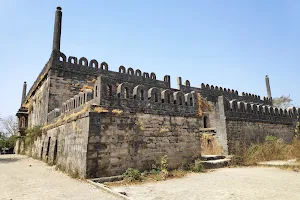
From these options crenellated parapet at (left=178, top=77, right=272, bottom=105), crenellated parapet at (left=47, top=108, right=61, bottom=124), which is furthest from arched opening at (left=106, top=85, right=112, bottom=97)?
crenellated parapet at (left=178, top=77, right=272, bottom=105)

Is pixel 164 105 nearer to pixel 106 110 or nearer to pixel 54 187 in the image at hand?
pixel 106 110

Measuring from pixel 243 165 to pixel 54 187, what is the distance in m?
8.10

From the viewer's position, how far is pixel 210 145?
12.4m

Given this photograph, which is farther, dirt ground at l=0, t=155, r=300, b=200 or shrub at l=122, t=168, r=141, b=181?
shrub at l=122, t=168, r=141, b=181

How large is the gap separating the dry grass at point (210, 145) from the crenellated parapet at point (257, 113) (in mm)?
1596

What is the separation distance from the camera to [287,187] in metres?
5.52

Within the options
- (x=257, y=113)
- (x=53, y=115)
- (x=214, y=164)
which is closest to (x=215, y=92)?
(x=257, y=113)

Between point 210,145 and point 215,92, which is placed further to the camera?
point 215,92

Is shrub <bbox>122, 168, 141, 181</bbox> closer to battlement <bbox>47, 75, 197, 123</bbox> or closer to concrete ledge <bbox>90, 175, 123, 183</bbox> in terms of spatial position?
concrete ledge <bbox>90, 175, 123, 183</bbox>

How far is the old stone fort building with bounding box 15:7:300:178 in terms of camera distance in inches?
273

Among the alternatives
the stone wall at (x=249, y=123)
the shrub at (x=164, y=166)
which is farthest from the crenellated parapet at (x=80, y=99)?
the stone wall at (x=249, y=123)

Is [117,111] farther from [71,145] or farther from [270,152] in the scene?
[270,152]

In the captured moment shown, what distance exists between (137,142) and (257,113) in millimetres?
9472

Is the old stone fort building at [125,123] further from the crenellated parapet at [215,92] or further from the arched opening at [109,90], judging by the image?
the crenellated parapet at [215,92]
